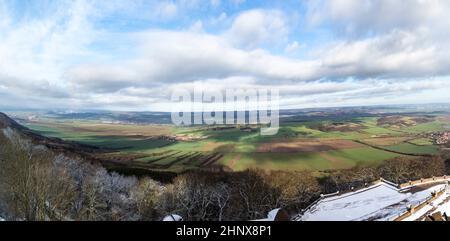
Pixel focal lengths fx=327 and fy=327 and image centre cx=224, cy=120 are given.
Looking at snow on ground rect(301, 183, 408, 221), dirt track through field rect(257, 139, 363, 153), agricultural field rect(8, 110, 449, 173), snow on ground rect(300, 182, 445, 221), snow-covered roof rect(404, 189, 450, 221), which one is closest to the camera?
snow-covered roof rect(404, 189, 450, 221)

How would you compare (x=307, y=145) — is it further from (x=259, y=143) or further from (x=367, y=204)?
(x=367, y=204)

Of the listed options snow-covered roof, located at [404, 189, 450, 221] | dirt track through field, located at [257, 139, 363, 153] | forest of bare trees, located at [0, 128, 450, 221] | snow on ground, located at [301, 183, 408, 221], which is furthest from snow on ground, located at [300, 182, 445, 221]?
dirt track through field, located at [257, 139, 363, 153]

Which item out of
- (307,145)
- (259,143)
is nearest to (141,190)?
(259,143)

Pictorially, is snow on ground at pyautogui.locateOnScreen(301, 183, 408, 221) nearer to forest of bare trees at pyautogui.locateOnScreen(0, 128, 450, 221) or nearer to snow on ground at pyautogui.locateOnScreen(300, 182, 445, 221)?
snow on ground at pyautogui.locateOnScreen(300, 182, 445, 221)
